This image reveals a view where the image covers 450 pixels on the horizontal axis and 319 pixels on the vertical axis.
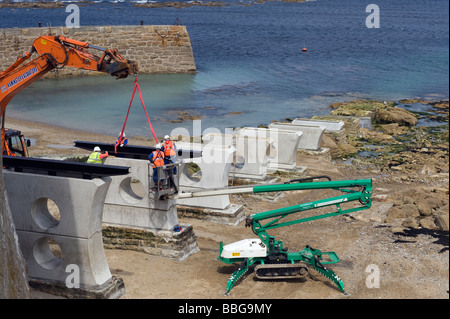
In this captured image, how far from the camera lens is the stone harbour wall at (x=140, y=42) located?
46031 millimetres

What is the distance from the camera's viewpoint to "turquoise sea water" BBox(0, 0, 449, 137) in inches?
1544

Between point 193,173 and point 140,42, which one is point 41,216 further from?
point 140,42

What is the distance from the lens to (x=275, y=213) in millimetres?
13945

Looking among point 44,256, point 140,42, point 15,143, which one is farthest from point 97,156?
point 140,42

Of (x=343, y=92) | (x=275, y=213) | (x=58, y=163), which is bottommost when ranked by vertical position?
(x=343, y=92)

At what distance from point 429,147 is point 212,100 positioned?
1820 centimetres

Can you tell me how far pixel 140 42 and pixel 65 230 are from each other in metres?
37.9

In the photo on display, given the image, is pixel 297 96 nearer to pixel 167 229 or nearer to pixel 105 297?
pixel 167 229

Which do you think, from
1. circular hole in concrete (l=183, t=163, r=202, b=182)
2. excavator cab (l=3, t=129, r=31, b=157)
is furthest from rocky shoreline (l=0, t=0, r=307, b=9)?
excavator cab (l=3, t=129, r=31, b=157)

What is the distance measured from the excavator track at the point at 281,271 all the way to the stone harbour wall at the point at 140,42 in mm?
34352

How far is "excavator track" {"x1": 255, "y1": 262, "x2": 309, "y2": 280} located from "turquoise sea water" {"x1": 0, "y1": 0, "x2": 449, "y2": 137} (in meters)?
20.4

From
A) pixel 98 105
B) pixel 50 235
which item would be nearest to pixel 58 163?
pixel 50 235

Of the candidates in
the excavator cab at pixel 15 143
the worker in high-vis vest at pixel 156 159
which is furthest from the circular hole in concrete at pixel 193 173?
the excavator cab at pixel 15 143

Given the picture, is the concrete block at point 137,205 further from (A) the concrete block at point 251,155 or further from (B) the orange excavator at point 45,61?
(A) the concrete block at point 251,155
